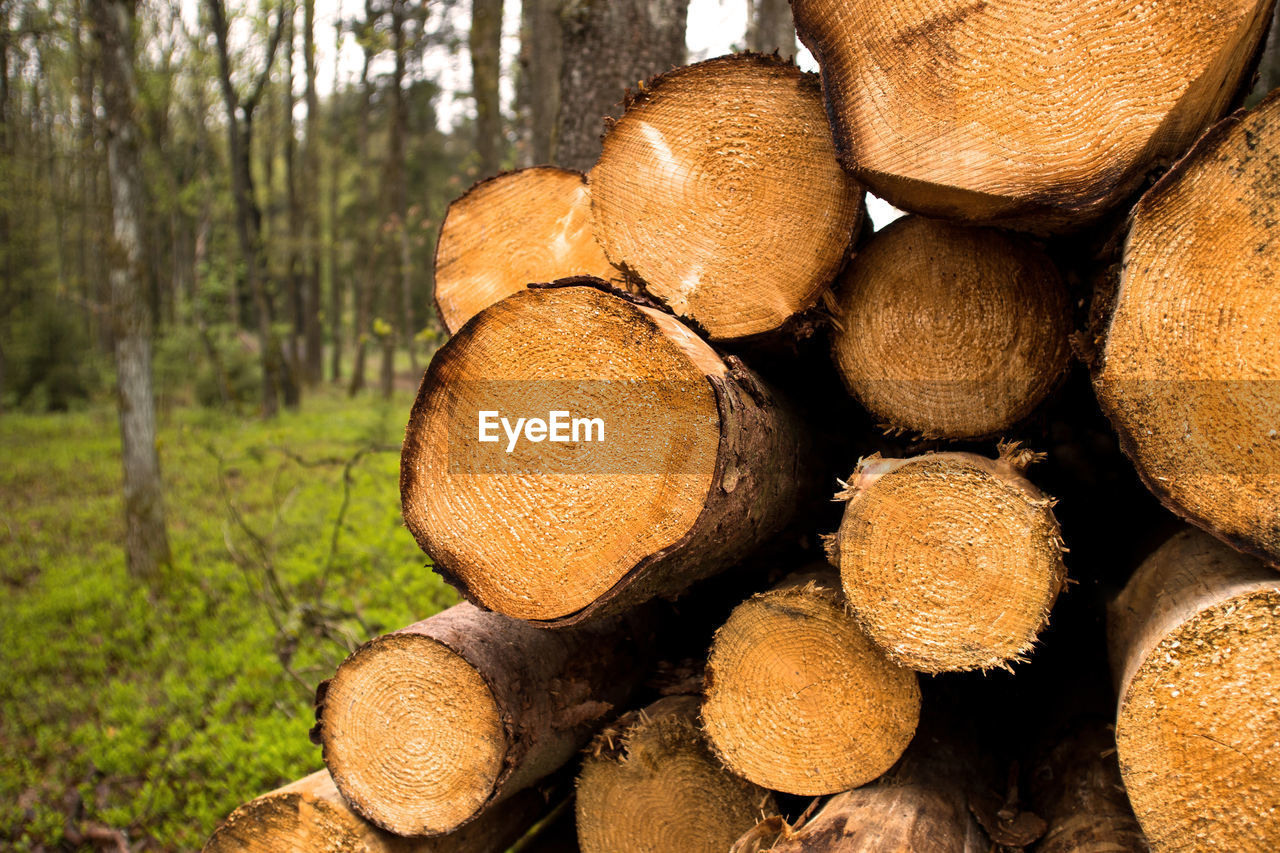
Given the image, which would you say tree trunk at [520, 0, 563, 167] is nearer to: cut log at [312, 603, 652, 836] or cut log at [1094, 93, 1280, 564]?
cut log at [312, 603, 652, 836]

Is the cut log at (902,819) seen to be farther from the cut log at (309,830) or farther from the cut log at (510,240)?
the cut log at (510,240)

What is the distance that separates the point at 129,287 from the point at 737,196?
5705mm

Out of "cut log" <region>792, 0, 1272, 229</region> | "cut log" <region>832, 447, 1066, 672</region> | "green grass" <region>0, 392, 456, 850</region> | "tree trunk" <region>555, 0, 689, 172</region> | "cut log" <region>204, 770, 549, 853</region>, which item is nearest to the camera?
"cut log" <region>792, 0, 1272, 229</region>

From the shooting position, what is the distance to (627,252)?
187cm

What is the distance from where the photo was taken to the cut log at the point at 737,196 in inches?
68.1

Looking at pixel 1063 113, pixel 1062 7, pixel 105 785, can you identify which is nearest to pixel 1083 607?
pixel 1063 113

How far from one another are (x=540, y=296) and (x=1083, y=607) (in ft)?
6.15

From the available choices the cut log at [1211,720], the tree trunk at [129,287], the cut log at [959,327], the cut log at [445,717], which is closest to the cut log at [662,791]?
the cut log at [445,717]

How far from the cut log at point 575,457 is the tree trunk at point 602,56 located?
217 cm

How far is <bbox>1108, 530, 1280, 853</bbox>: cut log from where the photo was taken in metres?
1.25

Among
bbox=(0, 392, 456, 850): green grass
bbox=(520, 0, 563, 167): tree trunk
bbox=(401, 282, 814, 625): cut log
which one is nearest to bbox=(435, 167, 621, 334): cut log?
bbox=(401, 282, 814, 625): cut log

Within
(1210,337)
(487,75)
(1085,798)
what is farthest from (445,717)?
(487,75)

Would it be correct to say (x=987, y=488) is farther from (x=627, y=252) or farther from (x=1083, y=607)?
(x=1083, y=607)

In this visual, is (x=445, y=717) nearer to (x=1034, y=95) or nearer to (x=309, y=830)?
(x=309, y=830)
